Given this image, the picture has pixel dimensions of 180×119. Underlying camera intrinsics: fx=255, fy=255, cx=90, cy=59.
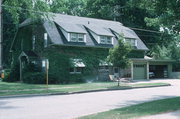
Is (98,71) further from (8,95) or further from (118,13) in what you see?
(118,13)

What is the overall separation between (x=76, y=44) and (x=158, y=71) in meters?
19.0

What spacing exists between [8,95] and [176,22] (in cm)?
1116

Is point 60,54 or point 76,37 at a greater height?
point 76,37

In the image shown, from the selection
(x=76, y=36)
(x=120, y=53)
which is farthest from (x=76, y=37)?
(x=120, y=53)

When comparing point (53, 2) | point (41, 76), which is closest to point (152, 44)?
point (53, 2)

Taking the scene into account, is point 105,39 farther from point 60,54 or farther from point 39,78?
point 39,78

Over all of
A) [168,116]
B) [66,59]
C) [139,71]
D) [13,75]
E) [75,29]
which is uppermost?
[75,29]

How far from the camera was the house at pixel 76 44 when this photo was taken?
29.4 m

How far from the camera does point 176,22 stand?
1438 cm

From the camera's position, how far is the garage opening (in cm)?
4161

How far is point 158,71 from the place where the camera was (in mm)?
43094

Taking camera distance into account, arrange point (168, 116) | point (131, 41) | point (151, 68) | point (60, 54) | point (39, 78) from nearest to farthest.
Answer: point (168, 116), point (39, 78), point (60, 54), point (131, 41), point (151, 68)

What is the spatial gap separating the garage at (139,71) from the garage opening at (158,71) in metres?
5.75

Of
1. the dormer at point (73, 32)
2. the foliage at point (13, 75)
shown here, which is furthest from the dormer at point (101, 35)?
the foliage at point (13, 75)
